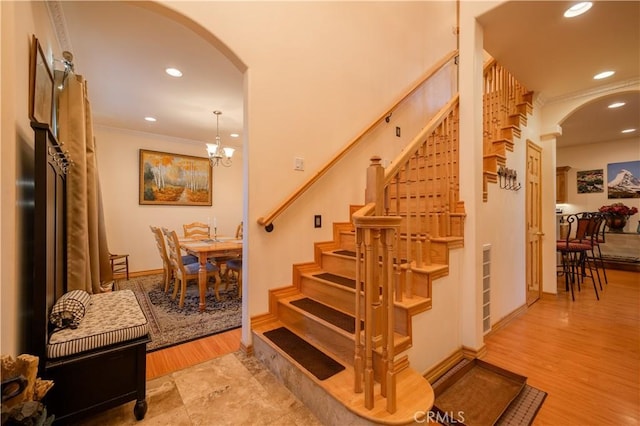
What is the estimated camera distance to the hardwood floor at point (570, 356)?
1.60m

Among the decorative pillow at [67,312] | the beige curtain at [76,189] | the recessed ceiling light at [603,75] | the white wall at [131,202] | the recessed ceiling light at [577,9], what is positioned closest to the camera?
the decorative pillow at [67,312]

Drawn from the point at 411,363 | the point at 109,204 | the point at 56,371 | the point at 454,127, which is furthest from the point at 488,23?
the point at 109,204

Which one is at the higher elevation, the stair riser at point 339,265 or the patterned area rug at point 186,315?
the stair riser at point 339,265

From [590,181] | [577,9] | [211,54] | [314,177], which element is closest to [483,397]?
[314,177]

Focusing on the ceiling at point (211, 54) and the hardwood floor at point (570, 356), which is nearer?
the hardwood floor at point (570, 356)

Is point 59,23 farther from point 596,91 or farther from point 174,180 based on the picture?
point 596,91

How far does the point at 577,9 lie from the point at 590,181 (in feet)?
20.8

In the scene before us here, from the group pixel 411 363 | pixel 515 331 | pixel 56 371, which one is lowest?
pixel 515 331

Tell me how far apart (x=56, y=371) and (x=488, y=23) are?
369 cm

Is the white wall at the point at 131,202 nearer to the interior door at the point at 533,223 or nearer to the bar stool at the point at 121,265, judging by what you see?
the bar stool at the point at 121,265

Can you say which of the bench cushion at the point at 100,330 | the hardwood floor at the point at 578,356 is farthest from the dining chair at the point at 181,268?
the hardwood floor at the point at 578,356

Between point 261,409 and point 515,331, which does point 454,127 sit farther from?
point 261,409

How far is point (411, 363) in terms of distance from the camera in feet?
5.40

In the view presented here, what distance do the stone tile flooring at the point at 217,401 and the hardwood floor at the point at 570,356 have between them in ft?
0.72
